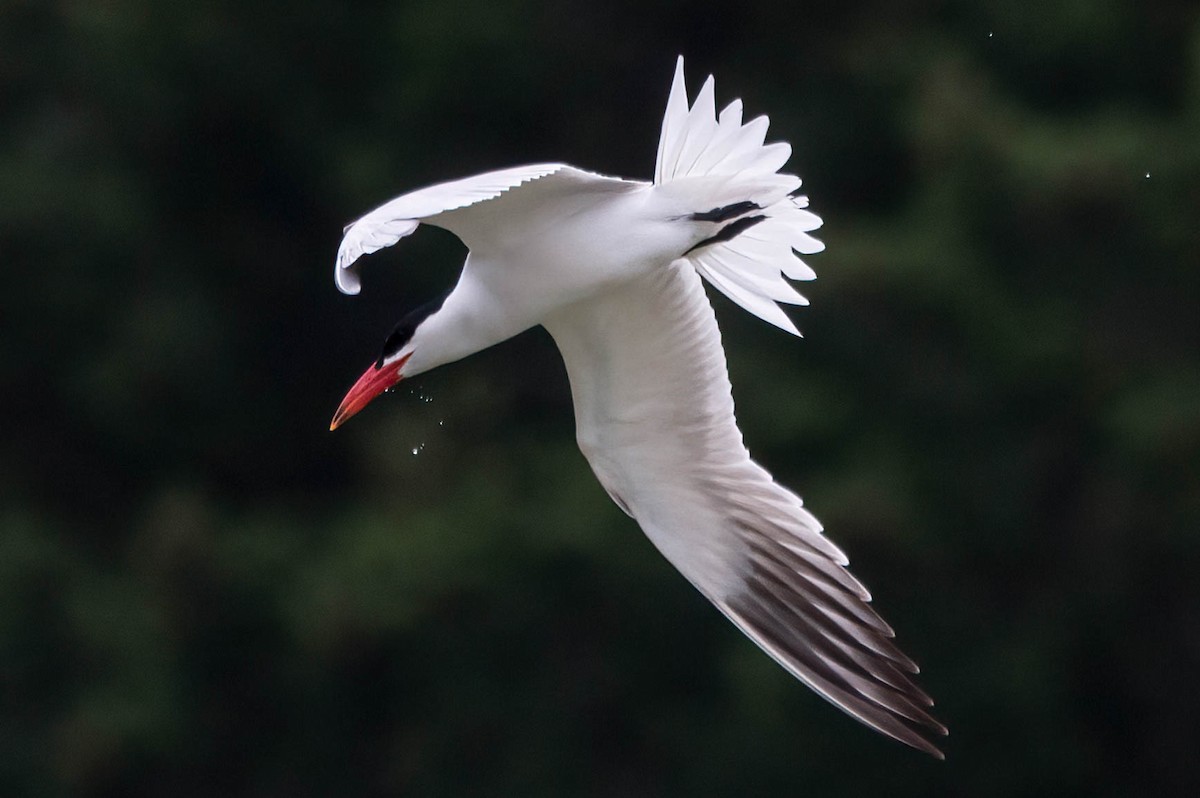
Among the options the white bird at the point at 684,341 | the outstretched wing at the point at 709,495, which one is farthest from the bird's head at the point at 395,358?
the outstretched wing at the point at 709,495

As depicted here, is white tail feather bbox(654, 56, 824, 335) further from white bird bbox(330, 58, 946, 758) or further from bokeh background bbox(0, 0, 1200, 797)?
bokeh background bbox(0, 0, 1200, 797)

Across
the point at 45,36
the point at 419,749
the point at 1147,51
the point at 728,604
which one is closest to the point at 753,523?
the point at 728,604

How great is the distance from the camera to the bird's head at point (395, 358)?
4312 mm

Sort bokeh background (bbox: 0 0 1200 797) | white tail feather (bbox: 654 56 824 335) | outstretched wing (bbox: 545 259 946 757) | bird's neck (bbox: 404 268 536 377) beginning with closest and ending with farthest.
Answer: white tail feather (bbox: 654 56 824 335) → bird's neck (bbox: 404 268 536 377) → outstretched wing (bbox: 545 259 946 757) → bokeh background (bbox: 0 0 1200 797)

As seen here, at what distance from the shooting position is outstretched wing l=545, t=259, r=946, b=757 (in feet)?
14.7

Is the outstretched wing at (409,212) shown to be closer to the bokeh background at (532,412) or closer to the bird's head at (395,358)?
the bird's head at (395,358)

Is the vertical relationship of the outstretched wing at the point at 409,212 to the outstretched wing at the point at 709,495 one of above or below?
above

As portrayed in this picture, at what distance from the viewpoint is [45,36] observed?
37.2 ft

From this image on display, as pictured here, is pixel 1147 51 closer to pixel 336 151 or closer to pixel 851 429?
pixel 851 429

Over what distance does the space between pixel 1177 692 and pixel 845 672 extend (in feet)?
20.4

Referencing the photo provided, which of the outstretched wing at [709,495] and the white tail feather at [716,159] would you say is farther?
the outstretched wing at [709,495]

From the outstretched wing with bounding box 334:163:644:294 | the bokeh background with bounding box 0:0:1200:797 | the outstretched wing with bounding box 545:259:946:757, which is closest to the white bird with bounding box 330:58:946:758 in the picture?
the outstretched wing with bounding box 545:259:946:757

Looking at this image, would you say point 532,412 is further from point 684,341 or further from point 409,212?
point 409,212

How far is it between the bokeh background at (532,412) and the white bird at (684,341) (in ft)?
15.1
